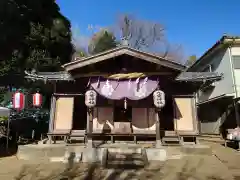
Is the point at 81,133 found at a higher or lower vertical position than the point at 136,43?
lower

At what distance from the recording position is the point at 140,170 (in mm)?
7875

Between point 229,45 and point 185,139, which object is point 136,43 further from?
point 185,139

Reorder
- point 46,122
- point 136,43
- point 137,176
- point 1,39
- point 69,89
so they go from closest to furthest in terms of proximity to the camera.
A: point 137,176 < point 69,89 < point 1,39 < point 46,122 < point 136,43

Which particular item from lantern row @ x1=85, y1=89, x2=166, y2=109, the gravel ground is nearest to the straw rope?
lantern row @ x1=85, y1=89, x2=166, y2=109

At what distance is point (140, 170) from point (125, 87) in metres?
4.16

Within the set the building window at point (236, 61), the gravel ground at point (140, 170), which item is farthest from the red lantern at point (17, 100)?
the building window at point (236, 61)

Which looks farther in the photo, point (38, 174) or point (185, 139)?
point (185, 139)

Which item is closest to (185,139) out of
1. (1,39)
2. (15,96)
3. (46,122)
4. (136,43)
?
(15,96)

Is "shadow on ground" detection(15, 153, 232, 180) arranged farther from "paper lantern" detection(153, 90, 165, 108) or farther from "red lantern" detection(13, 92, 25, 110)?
"red lantern" detection(13, 92, 25, 110)

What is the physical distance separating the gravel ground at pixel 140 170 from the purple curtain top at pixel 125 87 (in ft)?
11.1

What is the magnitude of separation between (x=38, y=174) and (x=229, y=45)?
1614 cm

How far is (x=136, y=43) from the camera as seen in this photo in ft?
120

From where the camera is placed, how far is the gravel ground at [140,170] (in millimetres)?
7230

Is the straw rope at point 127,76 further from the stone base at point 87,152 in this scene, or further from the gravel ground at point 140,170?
the gravel ground at point 140,170
